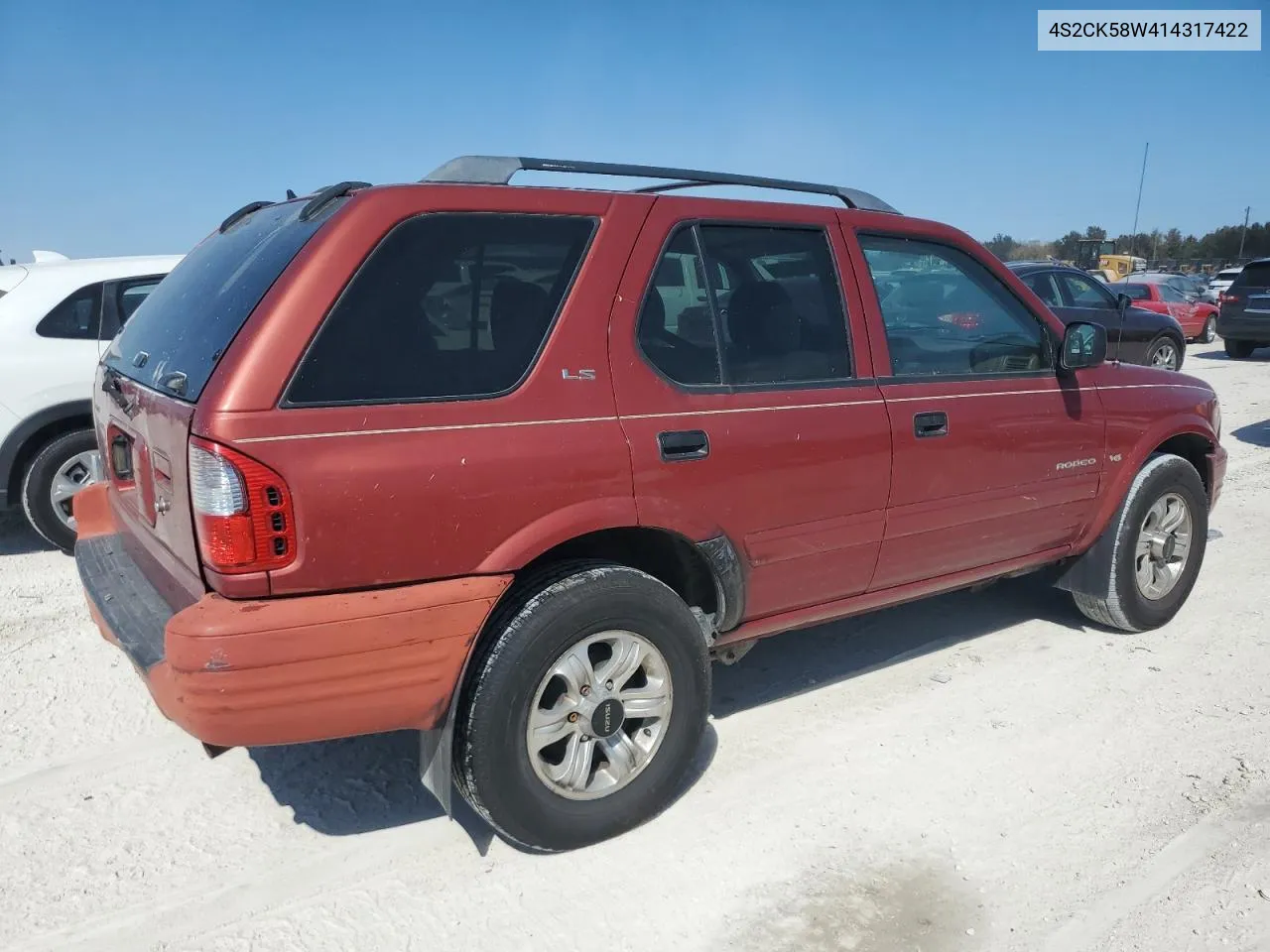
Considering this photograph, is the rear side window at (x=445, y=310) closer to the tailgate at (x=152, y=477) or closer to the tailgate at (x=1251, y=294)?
the tailgate at (x=152, y=477)

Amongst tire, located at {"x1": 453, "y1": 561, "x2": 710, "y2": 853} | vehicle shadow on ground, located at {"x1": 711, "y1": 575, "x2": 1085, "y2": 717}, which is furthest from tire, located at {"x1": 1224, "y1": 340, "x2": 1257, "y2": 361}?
tire, located at {"x1": 453, "y1": 561, "x2": 710, "y2": 853}

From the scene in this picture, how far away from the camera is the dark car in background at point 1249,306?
15.4 m

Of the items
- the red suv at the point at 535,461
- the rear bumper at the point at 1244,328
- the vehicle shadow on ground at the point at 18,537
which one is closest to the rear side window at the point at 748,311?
the red suv at the point at 535,461

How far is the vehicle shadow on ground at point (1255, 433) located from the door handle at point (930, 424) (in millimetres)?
7218

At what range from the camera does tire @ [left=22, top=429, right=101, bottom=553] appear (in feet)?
18.1

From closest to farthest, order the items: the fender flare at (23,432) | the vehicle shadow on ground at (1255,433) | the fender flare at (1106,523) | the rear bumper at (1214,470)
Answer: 1. the fender flare at (1106,523)
2. the rear bumper at (1214,470)
3. the fender flare at (23,432)
4. the vehicle shadow on ground at (1255,433)

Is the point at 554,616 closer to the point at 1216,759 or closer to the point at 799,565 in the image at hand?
the point at 799,565

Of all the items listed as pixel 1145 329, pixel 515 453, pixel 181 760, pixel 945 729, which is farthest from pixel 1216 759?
pixel 1145 329

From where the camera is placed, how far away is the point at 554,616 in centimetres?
265

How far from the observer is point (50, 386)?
5.52 meters

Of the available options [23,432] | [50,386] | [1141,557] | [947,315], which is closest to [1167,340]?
[1141,557]

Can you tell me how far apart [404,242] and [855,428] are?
1.61 metres

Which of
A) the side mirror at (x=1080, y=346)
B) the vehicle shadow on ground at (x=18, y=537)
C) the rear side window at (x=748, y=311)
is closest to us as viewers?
the rear side window at (x=748, y=311)

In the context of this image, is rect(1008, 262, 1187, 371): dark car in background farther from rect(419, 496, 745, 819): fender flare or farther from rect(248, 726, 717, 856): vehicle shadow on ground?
rect(248, 726, 717, 856): vehicle shadow on ground
